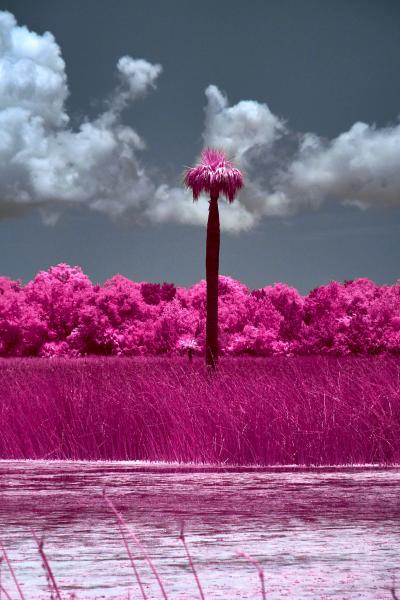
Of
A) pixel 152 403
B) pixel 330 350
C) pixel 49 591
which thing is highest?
pixel 330 350

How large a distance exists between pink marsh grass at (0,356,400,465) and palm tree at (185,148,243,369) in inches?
649

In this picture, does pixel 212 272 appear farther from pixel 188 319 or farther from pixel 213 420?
pixel 188 319

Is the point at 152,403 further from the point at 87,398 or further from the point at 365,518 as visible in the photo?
the point at 365,518

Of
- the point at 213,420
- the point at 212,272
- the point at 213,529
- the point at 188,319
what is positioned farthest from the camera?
the point at 188,319

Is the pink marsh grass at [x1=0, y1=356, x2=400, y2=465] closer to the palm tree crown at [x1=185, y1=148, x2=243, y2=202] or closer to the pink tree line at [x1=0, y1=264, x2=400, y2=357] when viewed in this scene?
the palm tree crown at [x1=185, y1=148, x2=243, y2=202]

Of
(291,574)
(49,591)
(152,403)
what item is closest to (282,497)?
(291,574)

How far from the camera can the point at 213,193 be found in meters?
34.1

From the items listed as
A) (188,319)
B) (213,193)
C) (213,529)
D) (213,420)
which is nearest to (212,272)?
(213,193)

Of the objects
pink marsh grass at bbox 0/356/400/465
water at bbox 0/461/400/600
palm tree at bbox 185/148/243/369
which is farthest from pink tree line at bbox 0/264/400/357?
water at bbox 0/461/400/600

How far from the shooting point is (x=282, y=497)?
876cm

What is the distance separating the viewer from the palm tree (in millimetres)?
32281

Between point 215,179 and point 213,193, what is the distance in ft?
1.72

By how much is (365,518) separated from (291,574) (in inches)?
91.4

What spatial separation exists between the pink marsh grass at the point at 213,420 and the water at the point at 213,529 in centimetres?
133
